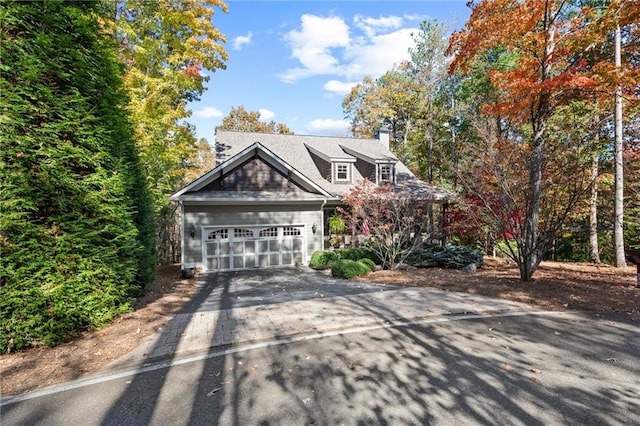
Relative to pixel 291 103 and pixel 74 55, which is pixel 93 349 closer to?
pixel 74 55

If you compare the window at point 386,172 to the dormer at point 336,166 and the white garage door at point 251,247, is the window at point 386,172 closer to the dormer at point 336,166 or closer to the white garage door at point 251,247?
the dormer at point 336,166

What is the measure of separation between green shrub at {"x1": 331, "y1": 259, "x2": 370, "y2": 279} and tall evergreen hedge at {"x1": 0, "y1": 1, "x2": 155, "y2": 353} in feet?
22.1

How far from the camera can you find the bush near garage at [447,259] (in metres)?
12.4

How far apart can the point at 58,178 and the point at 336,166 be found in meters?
13.5

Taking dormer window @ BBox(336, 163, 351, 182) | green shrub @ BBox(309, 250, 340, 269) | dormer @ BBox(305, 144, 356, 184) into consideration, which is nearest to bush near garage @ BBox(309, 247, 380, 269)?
green shrub @ BBox(309, 250, 340, 269)

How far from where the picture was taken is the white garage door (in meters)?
13.0

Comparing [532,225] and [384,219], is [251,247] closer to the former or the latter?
[384,219]

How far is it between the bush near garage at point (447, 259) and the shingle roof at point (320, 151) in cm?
373

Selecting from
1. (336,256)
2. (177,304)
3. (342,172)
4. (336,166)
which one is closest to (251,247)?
(336,256)

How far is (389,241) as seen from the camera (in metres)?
11.7

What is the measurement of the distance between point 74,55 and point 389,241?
33.5 feet

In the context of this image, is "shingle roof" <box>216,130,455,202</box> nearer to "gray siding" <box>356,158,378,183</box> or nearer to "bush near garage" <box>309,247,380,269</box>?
"gray siding" <box>356,158,378,183</box>

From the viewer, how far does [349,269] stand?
1058cm

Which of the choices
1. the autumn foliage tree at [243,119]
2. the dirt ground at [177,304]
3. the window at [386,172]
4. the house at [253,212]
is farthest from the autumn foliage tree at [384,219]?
the autumn foliage tree at [243,119]
